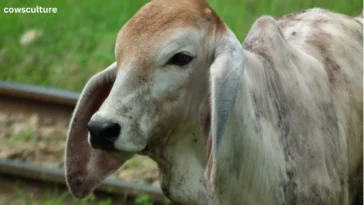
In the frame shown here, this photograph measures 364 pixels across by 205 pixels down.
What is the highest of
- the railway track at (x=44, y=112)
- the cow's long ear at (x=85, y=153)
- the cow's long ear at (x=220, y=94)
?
the cow's long ear at (x=220, y=94)

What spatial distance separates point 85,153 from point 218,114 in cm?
83

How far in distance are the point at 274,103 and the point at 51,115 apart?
2.64m

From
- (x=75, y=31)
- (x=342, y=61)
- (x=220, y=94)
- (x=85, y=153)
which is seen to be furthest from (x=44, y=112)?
(x=220, y=94)

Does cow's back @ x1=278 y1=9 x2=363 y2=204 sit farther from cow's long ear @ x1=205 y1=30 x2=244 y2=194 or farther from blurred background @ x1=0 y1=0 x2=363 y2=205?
blurred background @ x1=0 y1=0 x2=363 y2=205

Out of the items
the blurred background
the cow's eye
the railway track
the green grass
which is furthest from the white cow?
the green grass

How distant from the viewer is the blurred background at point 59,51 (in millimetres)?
6180

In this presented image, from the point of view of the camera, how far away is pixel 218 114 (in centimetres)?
371

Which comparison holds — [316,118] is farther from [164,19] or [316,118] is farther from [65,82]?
[65,82]

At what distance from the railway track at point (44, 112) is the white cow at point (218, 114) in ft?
4.92

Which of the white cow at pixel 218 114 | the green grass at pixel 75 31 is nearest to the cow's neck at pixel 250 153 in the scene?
the white cow at pixel 218 114

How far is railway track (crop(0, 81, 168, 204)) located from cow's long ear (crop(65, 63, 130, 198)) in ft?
4.81

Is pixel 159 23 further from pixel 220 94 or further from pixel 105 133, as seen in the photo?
pixel 105 133

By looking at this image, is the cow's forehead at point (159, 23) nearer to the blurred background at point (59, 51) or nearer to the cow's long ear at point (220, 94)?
the cow's long ear at point (220, 94)

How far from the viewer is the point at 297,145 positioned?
411 centimetres
